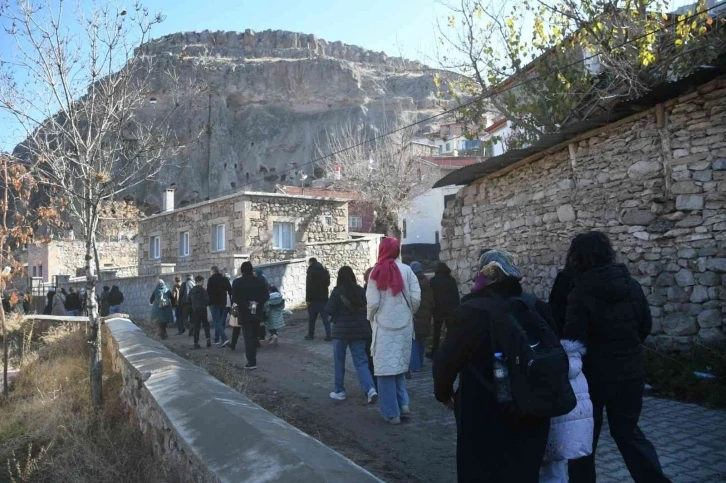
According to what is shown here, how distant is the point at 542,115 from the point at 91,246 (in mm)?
9200

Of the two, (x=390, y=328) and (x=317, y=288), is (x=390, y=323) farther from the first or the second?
(x=317, y=288)

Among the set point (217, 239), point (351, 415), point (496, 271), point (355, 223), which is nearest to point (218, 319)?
point (351, 415)

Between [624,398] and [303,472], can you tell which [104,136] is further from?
[624,398]

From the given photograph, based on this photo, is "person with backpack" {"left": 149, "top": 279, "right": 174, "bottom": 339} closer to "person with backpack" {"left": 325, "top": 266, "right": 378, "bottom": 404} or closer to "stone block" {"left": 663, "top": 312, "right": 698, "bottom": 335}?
"person with backpack" {"left": 325, "top": 266, "right": 378, "bottom": 404}

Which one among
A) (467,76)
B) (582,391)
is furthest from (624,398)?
(467,76)

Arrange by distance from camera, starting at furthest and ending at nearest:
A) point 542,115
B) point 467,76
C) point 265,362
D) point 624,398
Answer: point 467,76 < point 542,115 < point 265,362 < point 624,398

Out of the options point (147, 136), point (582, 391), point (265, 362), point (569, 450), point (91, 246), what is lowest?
point (265, 362)

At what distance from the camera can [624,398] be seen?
3.51 metres

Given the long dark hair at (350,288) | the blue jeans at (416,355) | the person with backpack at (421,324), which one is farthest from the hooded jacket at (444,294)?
the long dark hair at (350,288)

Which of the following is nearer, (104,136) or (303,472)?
(303,472)

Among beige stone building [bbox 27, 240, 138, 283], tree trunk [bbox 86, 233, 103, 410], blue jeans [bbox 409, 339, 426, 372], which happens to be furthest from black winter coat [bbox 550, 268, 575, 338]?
beige stone building [bbox 27, 240, 138, 283]

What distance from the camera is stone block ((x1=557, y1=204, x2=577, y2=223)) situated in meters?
8.81

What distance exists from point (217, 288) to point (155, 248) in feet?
52.5

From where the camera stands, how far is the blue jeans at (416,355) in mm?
8336
